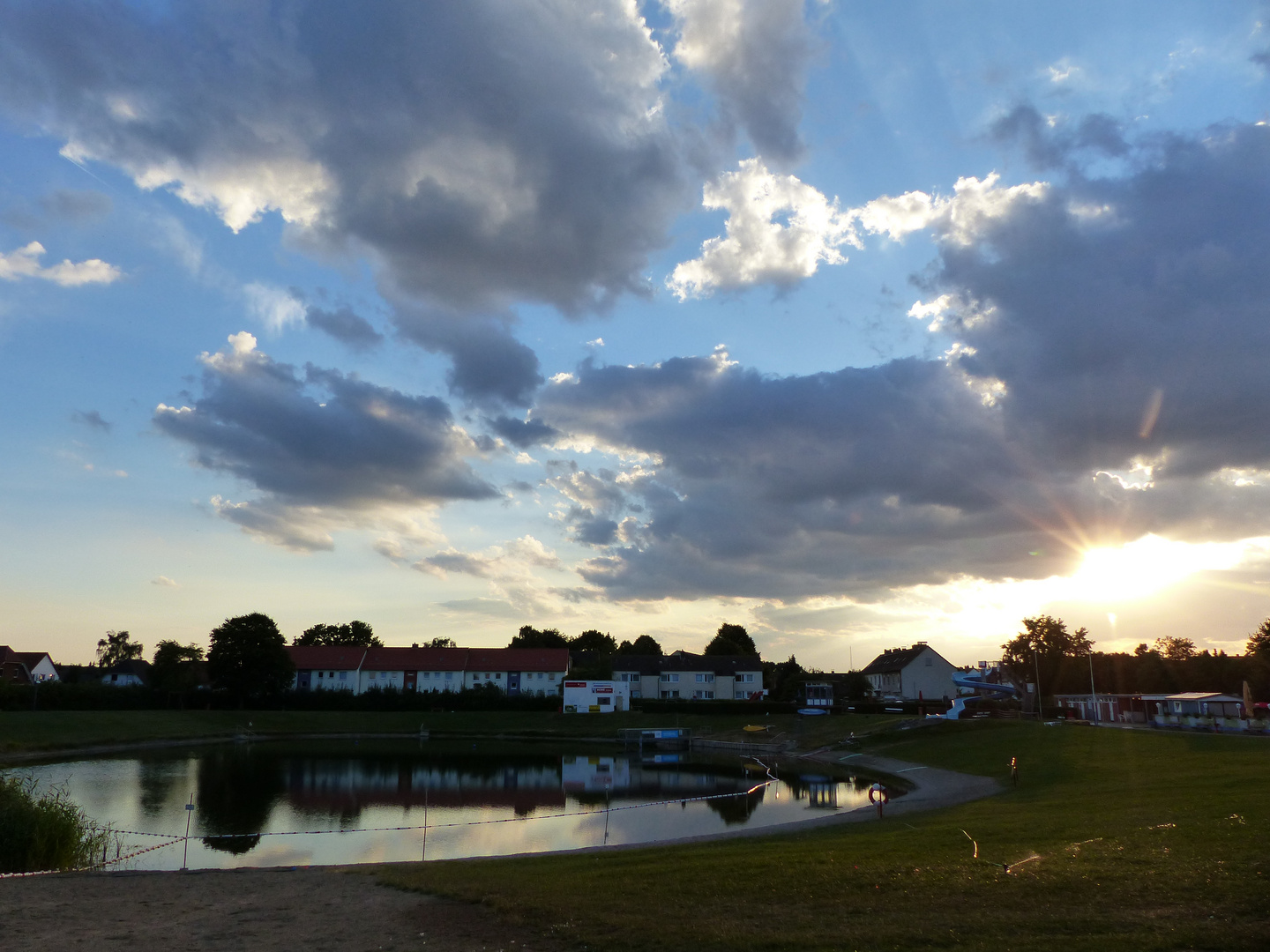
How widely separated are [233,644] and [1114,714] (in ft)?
312

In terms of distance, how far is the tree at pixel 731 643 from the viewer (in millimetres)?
152163

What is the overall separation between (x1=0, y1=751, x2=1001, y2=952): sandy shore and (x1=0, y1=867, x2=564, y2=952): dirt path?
18 millimetres

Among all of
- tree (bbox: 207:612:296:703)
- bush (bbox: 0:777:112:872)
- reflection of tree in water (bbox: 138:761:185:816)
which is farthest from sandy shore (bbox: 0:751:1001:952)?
tree (bbox: 207:612:296:703)

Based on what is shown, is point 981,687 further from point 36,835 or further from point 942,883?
point 36,835

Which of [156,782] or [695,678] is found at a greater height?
[695,678]

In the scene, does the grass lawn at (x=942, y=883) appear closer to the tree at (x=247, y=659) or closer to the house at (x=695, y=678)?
the tree at (x=247, y=659)

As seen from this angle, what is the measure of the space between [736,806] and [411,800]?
57.1ft

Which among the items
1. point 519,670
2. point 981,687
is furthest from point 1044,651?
point 519,670

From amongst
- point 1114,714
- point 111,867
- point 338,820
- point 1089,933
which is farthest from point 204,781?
point 1114,714

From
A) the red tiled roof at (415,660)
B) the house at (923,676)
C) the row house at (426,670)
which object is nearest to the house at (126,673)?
the row house at (426,670)

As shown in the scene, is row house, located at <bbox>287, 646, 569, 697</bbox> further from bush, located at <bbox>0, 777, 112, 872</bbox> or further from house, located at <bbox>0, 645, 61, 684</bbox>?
bush, located at <bbox>0, 777, 112, 872</bbox>

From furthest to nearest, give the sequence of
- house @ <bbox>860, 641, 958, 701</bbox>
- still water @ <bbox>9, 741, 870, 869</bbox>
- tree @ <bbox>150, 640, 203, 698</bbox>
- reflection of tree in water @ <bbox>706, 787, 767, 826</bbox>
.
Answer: house @ <bbox>860, 641, 958, 701</bbox>
tree @ <bbox>150, 640, 203, 698</bbox>
reflection of tree in water @ <bbox>706, 787, 767, 826</bbox>
still water @ <bbox>9, 741, 870, 869</bbox>

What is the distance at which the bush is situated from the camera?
2239 cm

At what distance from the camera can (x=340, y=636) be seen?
164 metres
